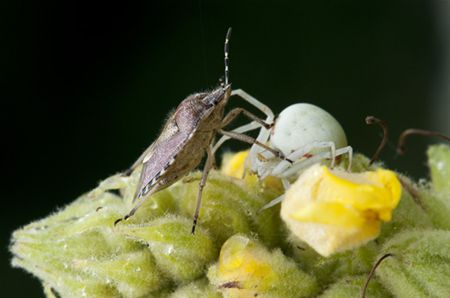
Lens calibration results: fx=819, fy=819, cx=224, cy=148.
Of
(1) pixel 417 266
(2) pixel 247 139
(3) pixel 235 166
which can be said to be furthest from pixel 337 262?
(3) pixel 235 166

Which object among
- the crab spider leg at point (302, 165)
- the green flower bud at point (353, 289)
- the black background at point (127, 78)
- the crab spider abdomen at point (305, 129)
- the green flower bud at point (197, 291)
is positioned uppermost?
the crab spider abdomen at point (305, 129)

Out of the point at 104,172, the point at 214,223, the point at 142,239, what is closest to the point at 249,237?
the point at 214,223

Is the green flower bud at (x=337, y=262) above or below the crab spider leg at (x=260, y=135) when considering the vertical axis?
below

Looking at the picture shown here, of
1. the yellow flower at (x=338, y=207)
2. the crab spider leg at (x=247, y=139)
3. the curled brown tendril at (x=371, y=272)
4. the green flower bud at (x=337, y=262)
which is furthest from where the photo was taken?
the crab spider leg at (x=247, y=139)

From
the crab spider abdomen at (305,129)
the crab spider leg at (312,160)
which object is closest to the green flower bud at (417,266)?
the crab spider leg at (312,160)

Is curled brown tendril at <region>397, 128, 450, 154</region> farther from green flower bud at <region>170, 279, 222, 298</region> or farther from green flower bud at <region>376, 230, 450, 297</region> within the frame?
green flower bud at <region>170, 279, 222, 298</region>

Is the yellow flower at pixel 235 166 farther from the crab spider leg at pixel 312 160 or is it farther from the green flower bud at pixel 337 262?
the green flower bud at pixel 337 262

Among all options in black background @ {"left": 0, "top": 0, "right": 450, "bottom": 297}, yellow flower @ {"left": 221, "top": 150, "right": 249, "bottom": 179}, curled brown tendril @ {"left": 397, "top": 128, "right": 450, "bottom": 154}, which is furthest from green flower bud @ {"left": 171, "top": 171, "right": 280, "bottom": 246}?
black background @ {"left": 0, "top": 0, "right": 450, "bottom": 297}
